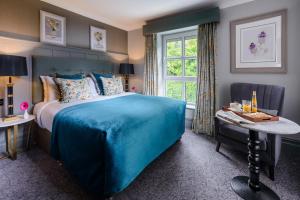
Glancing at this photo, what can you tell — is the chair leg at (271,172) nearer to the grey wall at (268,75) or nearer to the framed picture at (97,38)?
the grey wall at (268,75)

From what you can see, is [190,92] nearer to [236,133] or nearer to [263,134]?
[236,133]

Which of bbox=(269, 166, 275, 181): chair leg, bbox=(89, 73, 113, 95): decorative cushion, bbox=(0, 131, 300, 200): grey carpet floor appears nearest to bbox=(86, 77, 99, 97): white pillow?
bbox=(89, 73, 113, 95): decorative cushion

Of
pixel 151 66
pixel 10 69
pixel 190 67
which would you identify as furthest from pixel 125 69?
pixel 10 69

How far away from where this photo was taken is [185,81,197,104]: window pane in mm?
3715

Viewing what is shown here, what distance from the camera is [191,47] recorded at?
3623 millimetres

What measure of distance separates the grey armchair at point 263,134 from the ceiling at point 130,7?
1.50 m

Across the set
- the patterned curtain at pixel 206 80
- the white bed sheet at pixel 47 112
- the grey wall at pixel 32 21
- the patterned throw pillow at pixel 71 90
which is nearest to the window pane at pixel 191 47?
the patterned curtain at pixel 206 80

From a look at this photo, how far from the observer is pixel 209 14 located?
2943 millimetres

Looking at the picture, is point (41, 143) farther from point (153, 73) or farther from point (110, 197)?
point (153, 73)

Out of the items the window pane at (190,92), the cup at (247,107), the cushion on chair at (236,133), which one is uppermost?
the window pane at (190,92)

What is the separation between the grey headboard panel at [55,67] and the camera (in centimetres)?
259

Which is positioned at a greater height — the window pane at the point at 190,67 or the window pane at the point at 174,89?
the window pane at the point at 190,67

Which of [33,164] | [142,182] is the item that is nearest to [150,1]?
[142,182]

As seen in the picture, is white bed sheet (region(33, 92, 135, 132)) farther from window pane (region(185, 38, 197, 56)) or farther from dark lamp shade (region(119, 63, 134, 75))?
window pane (region(185, 38, 197, 56))
